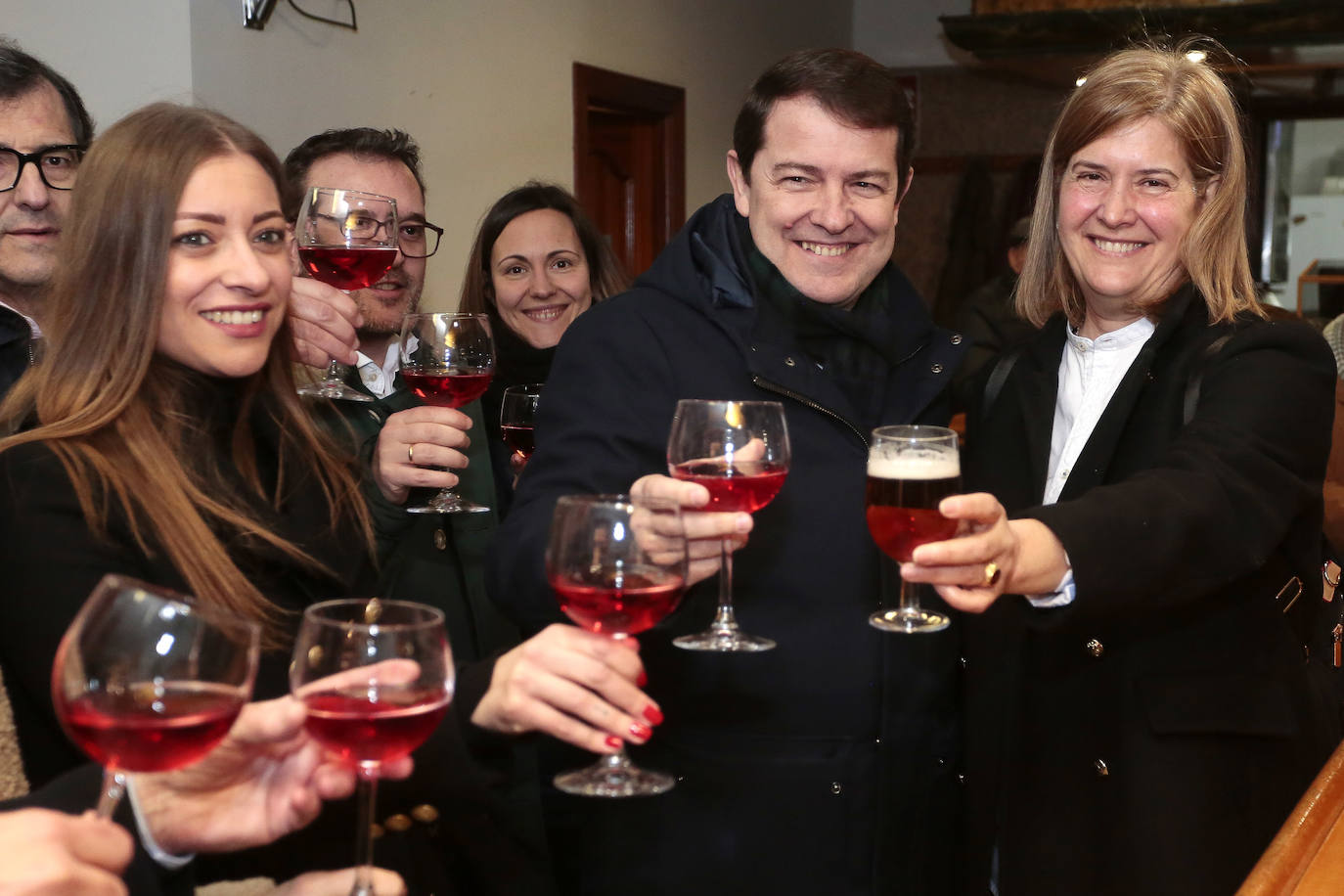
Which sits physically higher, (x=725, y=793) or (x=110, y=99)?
(x=110, y=99)

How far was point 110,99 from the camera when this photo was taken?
3.43 meters

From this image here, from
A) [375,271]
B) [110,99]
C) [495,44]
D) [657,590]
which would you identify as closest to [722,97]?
[495,44]

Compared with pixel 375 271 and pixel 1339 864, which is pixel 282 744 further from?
pixel 375 271

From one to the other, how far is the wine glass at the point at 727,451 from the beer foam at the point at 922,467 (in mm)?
138

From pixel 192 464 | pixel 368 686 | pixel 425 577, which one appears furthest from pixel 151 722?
pixel 425 577

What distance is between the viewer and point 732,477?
5.21ft

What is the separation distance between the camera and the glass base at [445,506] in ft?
7.06

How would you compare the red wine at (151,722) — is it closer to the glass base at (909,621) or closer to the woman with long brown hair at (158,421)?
the woman with long brown hair at (158,421)

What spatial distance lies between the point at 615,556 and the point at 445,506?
0.91m

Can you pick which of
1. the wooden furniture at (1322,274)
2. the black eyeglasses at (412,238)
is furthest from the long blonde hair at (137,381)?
the wooden furniture at (1322,274)

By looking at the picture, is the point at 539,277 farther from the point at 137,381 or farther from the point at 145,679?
the point at 145,679

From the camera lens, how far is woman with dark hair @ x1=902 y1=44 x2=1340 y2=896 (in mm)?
1800

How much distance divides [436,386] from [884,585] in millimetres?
839

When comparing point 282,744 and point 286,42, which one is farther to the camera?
point 286,42
